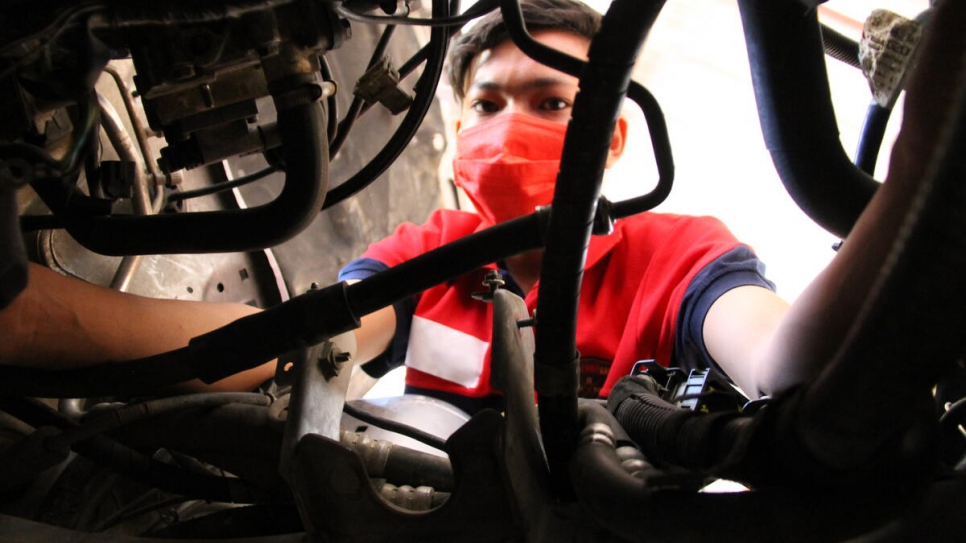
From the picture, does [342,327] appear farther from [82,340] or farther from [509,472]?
[82,340]

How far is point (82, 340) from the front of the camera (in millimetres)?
519

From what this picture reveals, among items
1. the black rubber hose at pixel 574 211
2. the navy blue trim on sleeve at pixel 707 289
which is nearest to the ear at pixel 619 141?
the navy blue trim on sleeve at pixel 707 289

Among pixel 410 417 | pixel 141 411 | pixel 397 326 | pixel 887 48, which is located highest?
pixel 887 48

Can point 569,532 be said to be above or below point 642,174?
above

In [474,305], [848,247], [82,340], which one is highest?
[848,247]

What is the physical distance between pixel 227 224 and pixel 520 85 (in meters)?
0.60

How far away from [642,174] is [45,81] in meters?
1.44

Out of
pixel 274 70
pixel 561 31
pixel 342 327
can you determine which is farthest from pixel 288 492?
pixel 561 31

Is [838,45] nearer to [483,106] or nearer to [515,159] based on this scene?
[515,159]

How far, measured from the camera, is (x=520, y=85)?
3.17ft

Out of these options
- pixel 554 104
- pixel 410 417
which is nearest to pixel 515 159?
pixel 554 104

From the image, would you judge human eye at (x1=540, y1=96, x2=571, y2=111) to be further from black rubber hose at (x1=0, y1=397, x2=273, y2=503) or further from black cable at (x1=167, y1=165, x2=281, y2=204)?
black rubber hose at (x1=0, y1=397, x2=273, y2=503)

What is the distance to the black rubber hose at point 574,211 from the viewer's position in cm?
31

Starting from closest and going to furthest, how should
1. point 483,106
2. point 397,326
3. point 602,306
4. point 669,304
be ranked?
1. point 669,304
2. point 602,306
3. point 483,106
4. point 397,326
